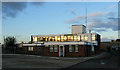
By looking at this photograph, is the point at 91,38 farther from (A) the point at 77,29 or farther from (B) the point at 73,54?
(B) the point at 73,54

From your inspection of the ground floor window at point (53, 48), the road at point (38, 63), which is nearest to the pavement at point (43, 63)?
the road at point (38, 63)

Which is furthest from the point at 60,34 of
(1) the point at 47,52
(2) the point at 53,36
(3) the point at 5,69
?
(3) the point at 5,69

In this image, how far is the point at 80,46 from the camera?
33438 millimetres

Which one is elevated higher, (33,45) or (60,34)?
(60,34)

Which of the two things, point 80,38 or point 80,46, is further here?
point 80,38

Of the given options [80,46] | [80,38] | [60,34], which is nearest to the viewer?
[80,46]

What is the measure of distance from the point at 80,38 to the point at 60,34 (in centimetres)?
681

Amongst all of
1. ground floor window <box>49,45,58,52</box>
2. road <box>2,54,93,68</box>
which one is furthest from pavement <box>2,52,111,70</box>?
ground floor window <box>49,45,58,52</box>

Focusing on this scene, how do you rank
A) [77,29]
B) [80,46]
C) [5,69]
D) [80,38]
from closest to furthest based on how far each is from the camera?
[5,69] → [80,46] → [80,38] → [77,29]

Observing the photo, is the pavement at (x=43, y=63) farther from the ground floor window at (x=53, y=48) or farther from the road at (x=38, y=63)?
the ground floor window at (x=53, y=48)

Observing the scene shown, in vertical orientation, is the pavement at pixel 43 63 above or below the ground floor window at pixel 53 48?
below

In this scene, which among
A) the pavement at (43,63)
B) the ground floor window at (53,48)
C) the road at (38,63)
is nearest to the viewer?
the pavement at (43,63)

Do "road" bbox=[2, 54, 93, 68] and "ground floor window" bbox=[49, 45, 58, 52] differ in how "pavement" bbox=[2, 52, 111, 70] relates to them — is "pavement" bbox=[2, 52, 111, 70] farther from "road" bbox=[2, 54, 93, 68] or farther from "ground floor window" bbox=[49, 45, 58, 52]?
"ground floor window" bbox=[49, 45, 58, 52]

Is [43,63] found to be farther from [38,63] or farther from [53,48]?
[53,48]
